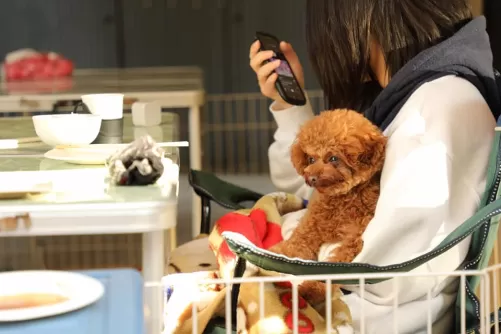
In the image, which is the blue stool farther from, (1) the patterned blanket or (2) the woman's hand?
(2) the woman's hand

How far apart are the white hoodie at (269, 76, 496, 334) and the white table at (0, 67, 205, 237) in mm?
1033

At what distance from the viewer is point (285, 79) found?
→ 5.22 feet

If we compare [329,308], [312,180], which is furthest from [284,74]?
[329,308]

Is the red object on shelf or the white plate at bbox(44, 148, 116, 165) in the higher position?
the red object on shelf

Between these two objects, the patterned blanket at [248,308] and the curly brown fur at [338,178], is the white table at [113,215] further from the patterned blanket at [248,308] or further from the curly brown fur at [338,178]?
the curly brown fur at [338,178]

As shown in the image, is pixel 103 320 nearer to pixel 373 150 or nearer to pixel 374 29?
pixel 373 150

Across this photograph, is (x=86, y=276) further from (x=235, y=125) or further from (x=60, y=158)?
(x=235, y=125)

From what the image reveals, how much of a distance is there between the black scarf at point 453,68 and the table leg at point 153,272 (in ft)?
1.83

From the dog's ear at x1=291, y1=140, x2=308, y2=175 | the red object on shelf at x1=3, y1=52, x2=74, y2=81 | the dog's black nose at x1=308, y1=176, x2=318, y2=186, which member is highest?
the red object on shelf at x1=3, y1=52, x2=74, y2=81

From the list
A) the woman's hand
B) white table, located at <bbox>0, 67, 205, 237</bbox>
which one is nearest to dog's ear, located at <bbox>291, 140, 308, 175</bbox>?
the woman's hand

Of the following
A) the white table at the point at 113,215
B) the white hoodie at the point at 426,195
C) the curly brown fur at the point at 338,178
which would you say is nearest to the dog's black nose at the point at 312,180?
the curly brown fur at the point at 338,178

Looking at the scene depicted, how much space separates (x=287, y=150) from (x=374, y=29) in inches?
14.7

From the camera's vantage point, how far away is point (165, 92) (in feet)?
7.16

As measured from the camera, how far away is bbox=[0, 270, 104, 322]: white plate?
Answer: 656mm
